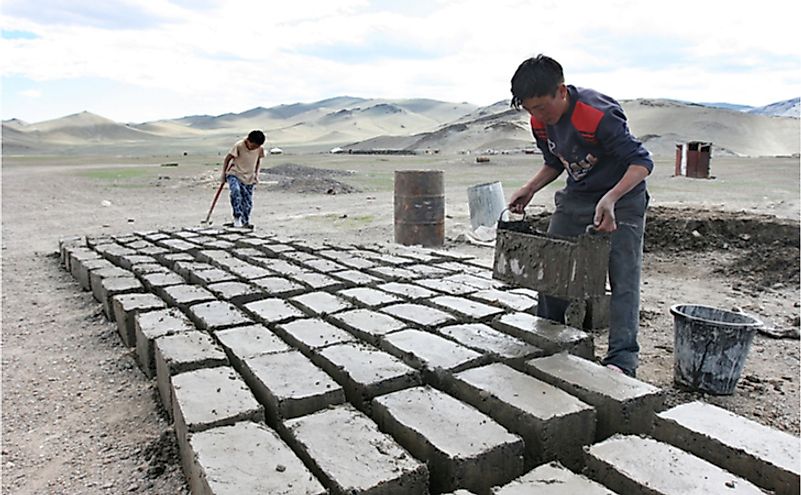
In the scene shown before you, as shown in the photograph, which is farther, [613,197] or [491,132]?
[491,132]

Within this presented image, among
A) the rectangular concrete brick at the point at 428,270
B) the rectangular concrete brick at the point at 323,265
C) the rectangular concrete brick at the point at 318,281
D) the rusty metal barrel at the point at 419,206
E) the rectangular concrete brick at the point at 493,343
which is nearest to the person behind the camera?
the rectangular concrete brick at the point at 493,343

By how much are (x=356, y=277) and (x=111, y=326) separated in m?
1.67

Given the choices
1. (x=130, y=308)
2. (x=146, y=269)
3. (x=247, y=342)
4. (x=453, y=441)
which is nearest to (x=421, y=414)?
(x=453, y=441)

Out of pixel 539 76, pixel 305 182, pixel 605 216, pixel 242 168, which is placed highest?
pixel 539 76

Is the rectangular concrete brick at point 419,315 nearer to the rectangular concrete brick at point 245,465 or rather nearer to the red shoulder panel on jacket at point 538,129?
the red shoulder panel on jacket at point 538,129

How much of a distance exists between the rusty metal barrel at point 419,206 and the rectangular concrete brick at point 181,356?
13.1ft

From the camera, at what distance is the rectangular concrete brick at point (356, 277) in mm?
4148

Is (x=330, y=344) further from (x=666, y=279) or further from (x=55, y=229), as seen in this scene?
(x=55, y=229)

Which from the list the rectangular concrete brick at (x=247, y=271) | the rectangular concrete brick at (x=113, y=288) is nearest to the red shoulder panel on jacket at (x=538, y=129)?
the rectangular concrete brick at (x=247, y=271)

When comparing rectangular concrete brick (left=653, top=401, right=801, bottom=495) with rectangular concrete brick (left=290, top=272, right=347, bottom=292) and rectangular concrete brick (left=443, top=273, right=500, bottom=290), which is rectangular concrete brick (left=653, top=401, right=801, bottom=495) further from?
rectangular concrete brick (left=290, top=272, right=347, bottom=292)

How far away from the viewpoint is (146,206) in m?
11.7

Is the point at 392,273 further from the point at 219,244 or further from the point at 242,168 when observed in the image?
the point at 242,168

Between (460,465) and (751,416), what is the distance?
1.74 m

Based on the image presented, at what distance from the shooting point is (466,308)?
3.44 metres
